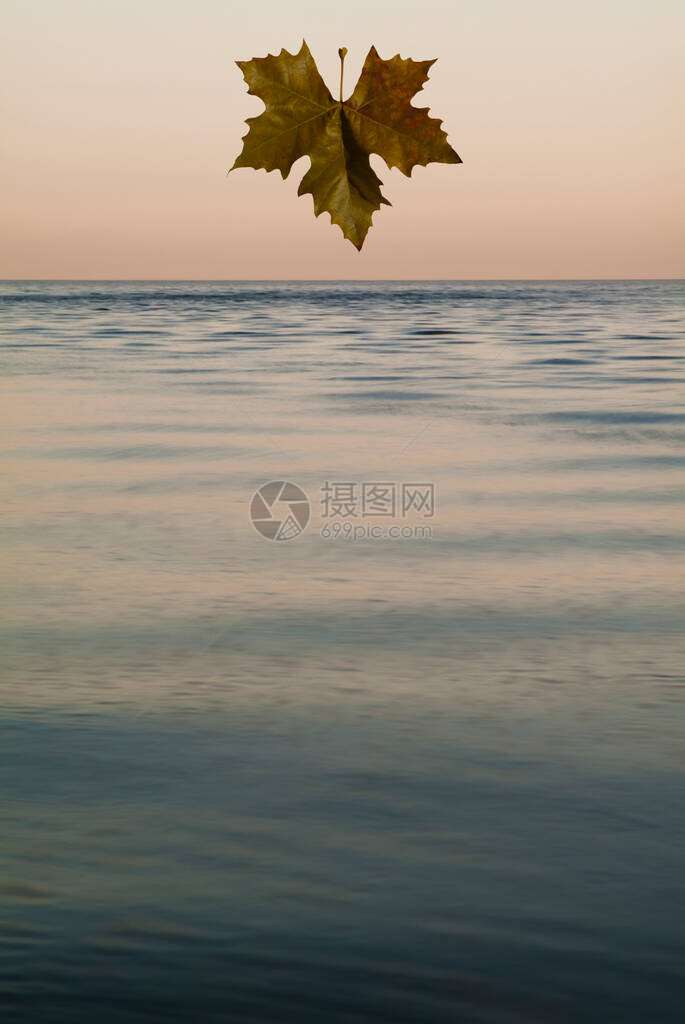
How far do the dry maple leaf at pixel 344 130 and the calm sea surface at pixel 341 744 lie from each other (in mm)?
Answer: 2536

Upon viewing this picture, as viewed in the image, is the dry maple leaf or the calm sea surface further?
the calm sea surface

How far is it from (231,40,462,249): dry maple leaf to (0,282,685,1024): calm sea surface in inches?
99.9

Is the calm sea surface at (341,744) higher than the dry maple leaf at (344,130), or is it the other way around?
the dry maple leaf at (344,130)

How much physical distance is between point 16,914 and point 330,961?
0.95 metres

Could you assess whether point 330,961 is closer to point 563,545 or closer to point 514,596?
point 514,596

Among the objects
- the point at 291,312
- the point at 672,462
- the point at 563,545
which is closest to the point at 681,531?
the point at 563,545

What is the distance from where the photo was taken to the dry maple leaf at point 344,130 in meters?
0.94

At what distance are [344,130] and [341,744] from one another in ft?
14.1

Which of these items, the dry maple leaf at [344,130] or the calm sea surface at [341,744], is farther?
the calm sea surface at [341,744]

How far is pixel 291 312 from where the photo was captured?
56.3 m

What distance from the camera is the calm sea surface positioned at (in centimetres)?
331

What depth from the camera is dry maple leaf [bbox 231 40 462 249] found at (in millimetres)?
936

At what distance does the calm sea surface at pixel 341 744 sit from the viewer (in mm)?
3307

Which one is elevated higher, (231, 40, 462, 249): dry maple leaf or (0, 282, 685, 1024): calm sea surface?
(231, 40, 462, 249): dry maple leaf
